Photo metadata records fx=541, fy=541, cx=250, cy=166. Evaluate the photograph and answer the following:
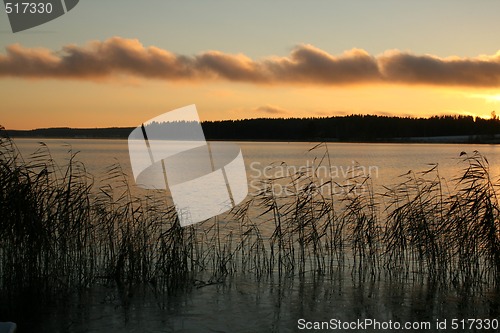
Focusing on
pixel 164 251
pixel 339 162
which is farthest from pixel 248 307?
pixel 339 162

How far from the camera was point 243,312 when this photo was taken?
10633 millimetres

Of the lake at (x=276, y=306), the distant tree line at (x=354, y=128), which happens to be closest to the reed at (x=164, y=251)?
the lake at (x=276, y=306)

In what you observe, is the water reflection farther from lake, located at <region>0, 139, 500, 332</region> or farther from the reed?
the reed

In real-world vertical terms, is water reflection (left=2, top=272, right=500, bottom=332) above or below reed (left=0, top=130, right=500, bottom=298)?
below

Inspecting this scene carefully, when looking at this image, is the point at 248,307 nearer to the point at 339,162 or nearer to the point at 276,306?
the point at 276,306

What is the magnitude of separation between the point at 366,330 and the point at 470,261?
3.87 meters

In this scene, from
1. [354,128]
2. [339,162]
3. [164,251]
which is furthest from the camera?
[354,128]

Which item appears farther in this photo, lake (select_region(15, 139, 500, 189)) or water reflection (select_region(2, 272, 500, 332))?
lake (select_region(15, 139, 500, 189))

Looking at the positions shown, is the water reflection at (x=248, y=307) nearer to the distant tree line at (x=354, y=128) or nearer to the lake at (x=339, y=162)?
the lake at (x=339, y=162)

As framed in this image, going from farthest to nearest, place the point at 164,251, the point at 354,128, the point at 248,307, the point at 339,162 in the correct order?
1. the point at 354,128
2. the point at 339,162
3. the point at 164,251
4. the point at 248,307

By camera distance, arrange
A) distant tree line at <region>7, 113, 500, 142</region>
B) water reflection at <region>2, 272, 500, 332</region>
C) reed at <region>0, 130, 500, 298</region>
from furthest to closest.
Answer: distant tree line at <region>7, 113, 500, 142</region> < reed at <region>0, 130, 500, 298</region> < water reflection at <region>2, 272, 500, 332</region>

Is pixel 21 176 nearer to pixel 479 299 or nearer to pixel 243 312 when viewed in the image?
pixel 243 312

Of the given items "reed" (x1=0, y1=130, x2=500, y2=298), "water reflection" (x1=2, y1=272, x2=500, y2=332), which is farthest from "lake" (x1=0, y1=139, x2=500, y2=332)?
Result: "reed" (x1=0, y1=130, x2=500, y2=298)

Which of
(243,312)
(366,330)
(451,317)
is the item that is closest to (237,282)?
(243,312)
